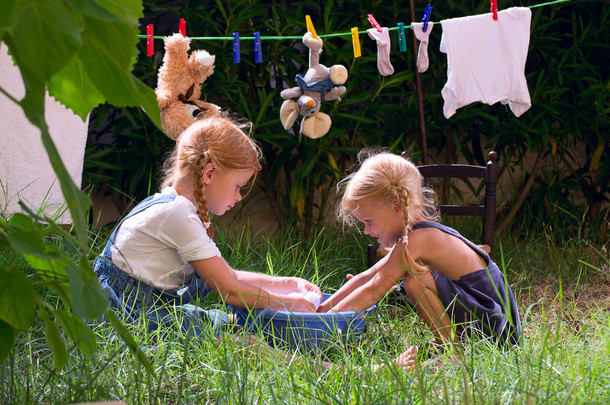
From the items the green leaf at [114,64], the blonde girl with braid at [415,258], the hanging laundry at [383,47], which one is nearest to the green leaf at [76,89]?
the green leaf at [114,64]

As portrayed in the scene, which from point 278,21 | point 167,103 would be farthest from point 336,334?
point 278,21

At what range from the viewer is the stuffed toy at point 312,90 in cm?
230

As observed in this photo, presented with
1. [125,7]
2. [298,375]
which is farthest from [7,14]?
[298,375]

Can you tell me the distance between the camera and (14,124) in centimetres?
226

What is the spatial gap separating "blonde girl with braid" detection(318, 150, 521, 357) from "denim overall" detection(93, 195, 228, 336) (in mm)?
410

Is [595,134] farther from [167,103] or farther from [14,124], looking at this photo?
[14,124]

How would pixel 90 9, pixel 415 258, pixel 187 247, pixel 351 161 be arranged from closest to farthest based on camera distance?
pixel 90 9
pixel 187 247
pixel 415 258
pixel 351 161

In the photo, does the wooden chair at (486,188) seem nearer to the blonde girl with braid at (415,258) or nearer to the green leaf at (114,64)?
the blonde girl with braid at (415,258)

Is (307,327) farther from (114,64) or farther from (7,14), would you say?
(7,14)

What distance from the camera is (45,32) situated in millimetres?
462

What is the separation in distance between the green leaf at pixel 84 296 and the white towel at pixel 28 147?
176 centimetres

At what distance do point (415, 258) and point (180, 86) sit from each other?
0.98 m

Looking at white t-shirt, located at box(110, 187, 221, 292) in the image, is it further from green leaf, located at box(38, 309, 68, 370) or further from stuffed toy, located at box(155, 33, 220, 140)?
green leaf, located at box(38, 309, 68, 370)

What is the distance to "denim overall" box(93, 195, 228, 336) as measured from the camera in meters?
1.70
